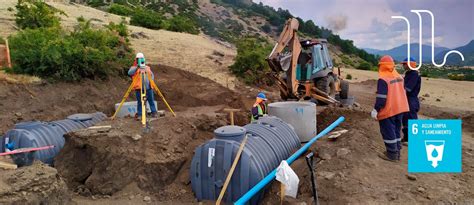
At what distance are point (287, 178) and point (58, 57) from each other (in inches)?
413

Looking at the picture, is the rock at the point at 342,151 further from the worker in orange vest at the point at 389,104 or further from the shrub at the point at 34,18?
the shrub at the point at 34,18

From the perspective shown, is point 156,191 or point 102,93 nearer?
point 156,191

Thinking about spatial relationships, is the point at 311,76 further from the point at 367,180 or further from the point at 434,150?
the point at 434,150

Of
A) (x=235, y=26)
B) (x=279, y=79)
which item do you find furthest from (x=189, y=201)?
(x=235, y=26)

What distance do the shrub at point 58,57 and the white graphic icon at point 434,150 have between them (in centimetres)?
1163

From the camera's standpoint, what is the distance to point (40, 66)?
13.1 meters

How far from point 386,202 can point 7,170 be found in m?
5.33

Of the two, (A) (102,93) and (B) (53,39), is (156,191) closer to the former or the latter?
(A) (102,93)

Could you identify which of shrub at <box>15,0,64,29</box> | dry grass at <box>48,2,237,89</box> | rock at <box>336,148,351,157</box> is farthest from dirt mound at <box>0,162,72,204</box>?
shrub at <box>15,0,64,29</box>

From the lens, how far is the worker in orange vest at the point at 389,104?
Result: 6586 mm

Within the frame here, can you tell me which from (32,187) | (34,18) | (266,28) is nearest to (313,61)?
(32,187)

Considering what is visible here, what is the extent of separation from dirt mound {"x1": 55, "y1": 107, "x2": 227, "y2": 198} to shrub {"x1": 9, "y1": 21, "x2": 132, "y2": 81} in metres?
6.24

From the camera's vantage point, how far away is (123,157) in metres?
7.29

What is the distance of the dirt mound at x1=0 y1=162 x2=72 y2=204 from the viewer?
520 centimetres
